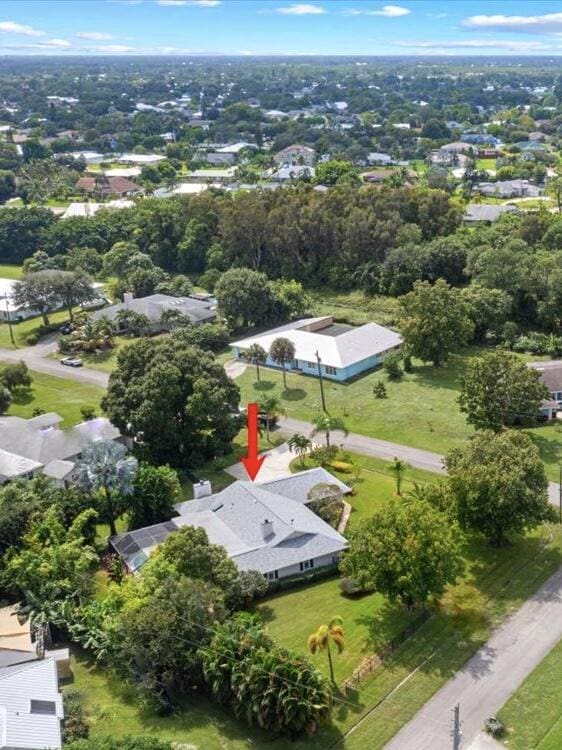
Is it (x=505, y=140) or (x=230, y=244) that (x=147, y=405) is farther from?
(x=505, y=140)

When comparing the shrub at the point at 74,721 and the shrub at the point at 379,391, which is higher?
the shrub at the point at 379,391

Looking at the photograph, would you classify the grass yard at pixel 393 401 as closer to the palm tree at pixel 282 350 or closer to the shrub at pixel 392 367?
the shrub at pixel 392 367

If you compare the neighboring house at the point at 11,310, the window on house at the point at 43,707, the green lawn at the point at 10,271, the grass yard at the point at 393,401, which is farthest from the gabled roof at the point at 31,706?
the green lawn at the point at 10,271

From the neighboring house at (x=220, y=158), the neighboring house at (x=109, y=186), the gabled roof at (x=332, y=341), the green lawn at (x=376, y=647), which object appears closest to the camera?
the green lawn at (x=376, y=647)

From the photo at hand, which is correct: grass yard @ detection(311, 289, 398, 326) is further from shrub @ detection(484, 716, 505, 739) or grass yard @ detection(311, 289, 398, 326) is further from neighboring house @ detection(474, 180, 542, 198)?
neighboring house @ detection(474, 180, 542, 198)

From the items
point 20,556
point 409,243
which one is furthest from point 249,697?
point 409,243

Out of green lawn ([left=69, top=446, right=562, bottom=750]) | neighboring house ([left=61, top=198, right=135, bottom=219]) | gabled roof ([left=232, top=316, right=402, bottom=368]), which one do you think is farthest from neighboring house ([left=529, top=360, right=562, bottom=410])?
neighboring house ([left=61, top=198, right=135, bottom=219])

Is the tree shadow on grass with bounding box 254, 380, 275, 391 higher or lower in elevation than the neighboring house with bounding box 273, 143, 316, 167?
lower
